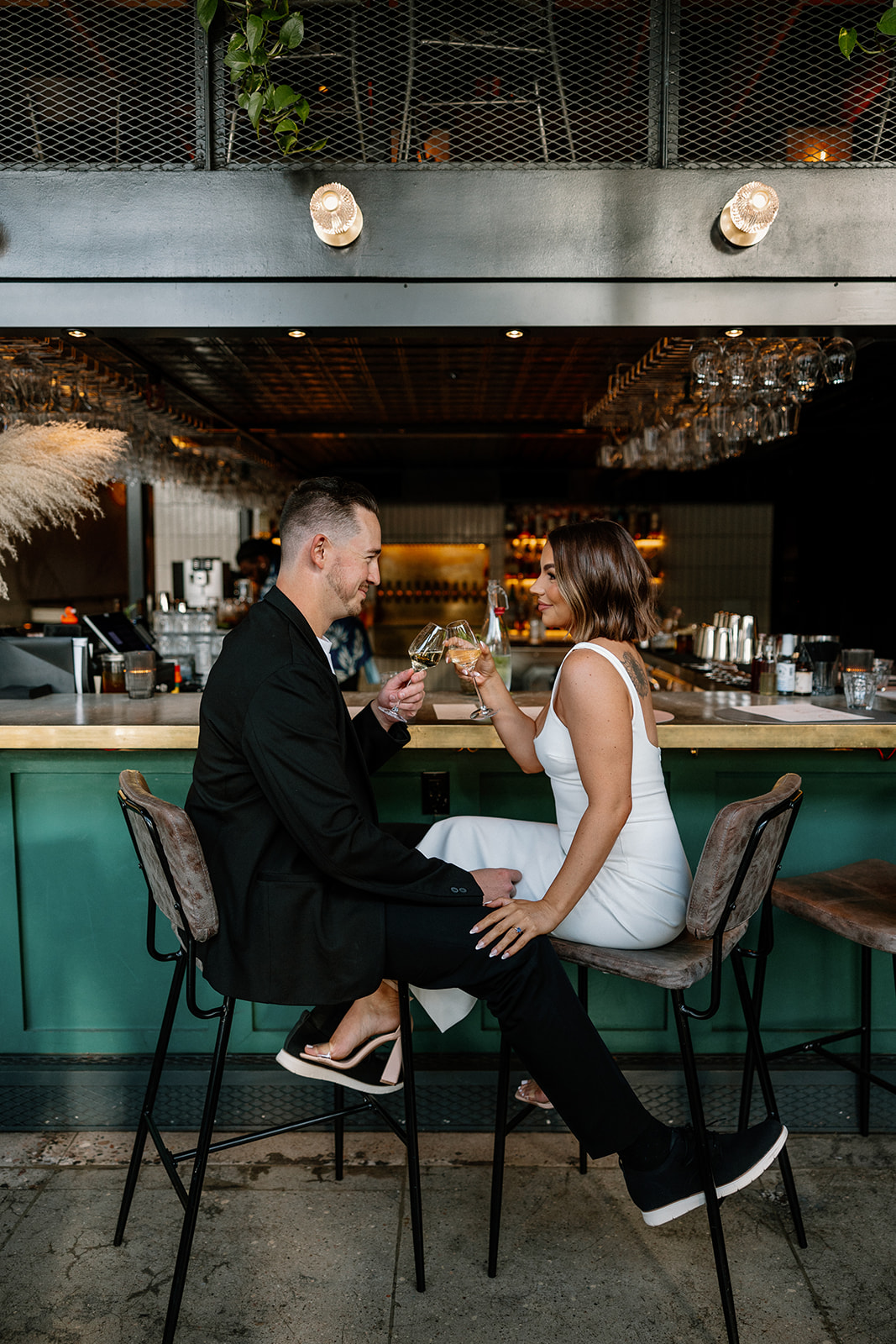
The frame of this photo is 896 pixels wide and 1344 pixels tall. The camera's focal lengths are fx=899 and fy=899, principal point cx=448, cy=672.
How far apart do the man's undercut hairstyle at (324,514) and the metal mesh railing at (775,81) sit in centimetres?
177

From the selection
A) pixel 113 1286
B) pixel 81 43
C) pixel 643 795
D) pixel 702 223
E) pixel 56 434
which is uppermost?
pixel 81 43

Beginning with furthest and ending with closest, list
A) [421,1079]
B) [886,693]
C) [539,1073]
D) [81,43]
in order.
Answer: [886,693] → [81,43] → [421,1079] → [539,1073]

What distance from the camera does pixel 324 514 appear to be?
80.4 inches

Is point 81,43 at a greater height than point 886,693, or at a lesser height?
greater

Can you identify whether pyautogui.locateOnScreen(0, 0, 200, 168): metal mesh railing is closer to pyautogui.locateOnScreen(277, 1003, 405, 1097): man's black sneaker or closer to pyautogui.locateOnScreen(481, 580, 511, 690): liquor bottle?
pyautogui.locateOnScreen(481, 580, 511, 690): liquor bottle

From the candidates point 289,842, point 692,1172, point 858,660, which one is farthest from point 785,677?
point 289,842

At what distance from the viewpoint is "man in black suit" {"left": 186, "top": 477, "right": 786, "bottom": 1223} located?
1.79 meters

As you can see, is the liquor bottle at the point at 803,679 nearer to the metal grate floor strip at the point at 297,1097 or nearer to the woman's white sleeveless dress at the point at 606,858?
the metal grate floor strip at the point at 297,1097

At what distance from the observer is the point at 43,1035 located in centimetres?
279

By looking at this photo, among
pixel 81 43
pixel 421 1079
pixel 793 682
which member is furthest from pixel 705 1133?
pixel 81 43

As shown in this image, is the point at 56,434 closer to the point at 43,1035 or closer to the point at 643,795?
the point at 43,1035

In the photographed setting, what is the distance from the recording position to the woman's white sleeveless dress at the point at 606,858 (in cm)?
203

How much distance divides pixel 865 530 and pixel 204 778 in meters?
8.34

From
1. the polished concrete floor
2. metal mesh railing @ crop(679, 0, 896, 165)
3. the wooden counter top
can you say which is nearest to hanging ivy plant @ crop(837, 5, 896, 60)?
metal mesh railing @ crop(679, 0, 896, 165)
